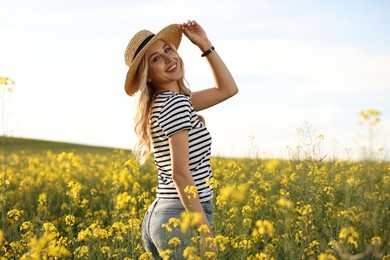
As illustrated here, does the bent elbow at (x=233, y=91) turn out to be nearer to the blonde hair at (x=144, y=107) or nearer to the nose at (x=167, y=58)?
the blonde hair at (x=144, y=107)

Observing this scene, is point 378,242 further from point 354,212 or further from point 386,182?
point 386,182

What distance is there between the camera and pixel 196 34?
3830 millimetres

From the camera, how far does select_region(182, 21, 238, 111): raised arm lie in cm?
380

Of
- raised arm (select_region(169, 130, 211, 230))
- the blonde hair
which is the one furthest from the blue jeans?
the blonde hair

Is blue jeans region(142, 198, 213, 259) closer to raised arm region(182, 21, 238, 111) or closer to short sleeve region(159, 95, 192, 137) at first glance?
short sleeve region(159, 95, 192, 137)

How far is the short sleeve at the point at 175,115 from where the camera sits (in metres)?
3.02

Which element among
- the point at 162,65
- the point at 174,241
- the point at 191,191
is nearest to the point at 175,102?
the point at 162,65

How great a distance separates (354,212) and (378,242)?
0.86 m

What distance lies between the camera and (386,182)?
19.2ft

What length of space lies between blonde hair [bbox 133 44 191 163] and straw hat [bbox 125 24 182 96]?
64 millimetres

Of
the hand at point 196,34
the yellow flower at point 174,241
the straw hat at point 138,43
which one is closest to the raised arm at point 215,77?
the hand at point 196,34

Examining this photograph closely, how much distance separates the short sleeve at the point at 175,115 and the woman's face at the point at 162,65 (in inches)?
9.4

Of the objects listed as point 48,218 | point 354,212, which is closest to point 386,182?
point 354,212

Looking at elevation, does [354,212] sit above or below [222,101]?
below
